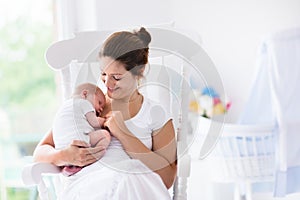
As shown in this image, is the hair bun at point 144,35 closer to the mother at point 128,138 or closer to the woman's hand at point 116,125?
the mother at point 128,138

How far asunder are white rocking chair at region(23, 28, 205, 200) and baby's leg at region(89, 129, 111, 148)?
0.17 meters

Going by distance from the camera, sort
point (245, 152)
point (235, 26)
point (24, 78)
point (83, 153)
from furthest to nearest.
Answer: point (24, 78) → point (235, 26) → point (245, 152) → point (83, 153)

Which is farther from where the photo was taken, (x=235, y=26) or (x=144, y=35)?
(x=235, y=26)

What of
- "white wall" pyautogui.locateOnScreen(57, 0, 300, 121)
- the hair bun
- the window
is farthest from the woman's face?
the window

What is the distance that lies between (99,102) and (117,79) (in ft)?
0.31

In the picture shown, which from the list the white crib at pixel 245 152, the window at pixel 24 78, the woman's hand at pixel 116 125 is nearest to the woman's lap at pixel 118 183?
the woman's hand at pixel 116 125

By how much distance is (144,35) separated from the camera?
183 cm

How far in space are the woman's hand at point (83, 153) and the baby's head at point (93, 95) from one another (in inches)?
4.5

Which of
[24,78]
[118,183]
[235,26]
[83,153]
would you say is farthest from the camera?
[24,78]

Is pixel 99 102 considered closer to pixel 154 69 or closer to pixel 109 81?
pixel 109 81

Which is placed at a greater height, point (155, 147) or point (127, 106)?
point (127, 106)

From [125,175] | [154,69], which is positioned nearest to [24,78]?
[154,69]

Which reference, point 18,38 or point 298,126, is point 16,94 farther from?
point 298,126

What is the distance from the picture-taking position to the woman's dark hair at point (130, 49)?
178 cm
